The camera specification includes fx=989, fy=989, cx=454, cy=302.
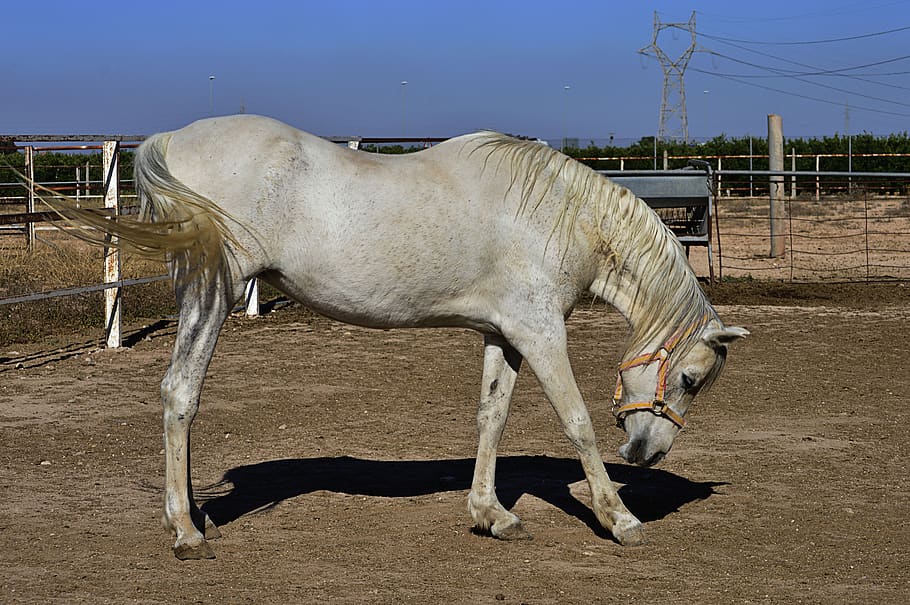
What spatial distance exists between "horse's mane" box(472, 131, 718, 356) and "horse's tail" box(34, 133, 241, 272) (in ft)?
4.14

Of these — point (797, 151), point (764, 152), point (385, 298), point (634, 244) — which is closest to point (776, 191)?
point (634, 244)

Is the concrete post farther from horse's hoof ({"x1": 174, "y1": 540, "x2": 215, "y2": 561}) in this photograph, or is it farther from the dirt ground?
horse's hoof ({"x1": 174, "y1": 540, "x2": 215, "y2": 561})

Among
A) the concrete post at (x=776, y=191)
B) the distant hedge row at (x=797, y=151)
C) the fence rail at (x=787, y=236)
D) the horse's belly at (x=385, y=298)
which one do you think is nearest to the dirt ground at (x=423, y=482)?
the horse's belly at (x=385, y=298)

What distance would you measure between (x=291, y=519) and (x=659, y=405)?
1828 mm

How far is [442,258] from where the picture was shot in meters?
4.24

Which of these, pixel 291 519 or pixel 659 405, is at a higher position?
pixel 659 405

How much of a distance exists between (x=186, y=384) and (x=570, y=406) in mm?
1654

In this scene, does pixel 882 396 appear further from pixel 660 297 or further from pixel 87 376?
pixel 87 376

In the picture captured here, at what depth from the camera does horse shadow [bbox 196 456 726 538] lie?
5020 millimetres

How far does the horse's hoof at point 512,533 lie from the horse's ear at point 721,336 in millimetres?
1206

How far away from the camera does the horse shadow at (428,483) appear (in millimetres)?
5020

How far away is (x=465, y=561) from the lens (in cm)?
418

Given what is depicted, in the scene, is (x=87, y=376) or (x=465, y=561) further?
(x=87, y=376)

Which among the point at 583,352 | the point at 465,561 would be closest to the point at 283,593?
the point at 465,561
